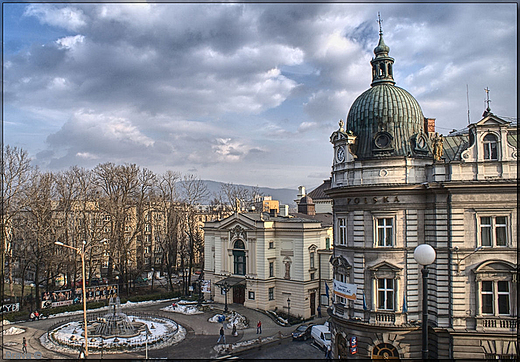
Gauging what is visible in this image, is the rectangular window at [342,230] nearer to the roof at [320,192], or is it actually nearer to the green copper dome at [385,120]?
the green copper dome at [385,120]

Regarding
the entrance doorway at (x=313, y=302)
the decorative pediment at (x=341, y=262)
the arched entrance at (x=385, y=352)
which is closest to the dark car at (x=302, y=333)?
the entrance doorway at (x=313, y=302)

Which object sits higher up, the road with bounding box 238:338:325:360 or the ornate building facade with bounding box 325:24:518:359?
the ornate building facade with bounding box 325:24:518:359

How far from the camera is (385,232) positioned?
2550cm

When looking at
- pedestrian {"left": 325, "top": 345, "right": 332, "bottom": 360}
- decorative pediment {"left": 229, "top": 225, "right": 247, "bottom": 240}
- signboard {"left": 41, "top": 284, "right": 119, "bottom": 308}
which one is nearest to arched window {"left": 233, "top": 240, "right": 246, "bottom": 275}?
decorative pediment {"left": 229, "top": 225, "right": 247, "bottom": 240}

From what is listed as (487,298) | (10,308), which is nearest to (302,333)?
(487,298)

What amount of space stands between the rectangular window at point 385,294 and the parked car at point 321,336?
10.3 meters

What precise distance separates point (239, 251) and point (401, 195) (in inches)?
1132

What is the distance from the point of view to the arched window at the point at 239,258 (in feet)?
166

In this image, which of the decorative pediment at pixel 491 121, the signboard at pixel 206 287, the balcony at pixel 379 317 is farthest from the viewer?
the signboard at pixel 206 287

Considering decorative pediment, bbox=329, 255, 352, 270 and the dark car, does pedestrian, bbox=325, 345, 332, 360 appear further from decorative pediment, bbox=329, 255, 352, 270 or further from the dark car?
decorative pediment, bbox=329, 255, 352, 270

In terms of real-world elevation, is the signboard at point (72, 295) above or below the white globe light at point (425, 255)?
below

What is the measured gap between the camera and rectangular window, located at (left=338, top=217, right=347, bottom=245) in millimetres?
27297

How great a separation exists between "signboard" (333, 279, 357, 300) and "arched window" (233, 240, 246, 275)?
2373cm

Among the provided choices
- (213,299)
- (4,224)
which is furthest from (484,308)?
(4,224)
